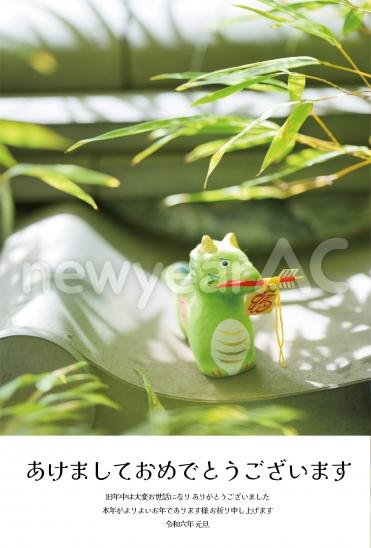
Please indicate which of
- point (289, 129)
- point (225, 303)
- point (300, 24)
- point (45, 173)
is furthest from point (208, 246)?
point (45, 173)

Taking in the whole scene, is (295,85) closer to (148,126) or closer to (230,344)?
(148,126)

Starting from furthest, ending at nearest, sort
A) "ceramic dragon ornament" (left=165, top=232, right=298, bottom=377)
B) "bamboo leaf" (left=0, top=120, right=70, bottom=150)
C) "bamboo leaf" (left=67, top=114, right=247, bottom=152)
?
1. "ceramic dragon ornament" (left=165, top=232, right=298, bottom=377)
2. "bamboo leaf" (left=67, top=114, right=247, bottom=152)
3. "bamboo leaf" (left=0, top=120, right=70, bottom=150)

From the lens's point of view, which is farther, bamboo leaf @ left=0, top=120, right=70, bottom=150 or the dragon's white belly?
the dragon's white belly

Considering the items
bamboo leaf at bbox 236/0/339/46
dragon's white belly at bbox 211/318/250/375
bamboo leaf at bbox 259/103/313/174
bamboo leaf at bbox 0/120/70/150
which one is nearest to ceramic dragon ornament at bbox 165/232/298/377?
dragon's white belly at bbox 211/318/250/375

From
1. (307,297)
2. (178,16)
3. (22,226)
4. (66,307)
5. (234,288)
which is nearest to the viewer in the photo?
(234,288)

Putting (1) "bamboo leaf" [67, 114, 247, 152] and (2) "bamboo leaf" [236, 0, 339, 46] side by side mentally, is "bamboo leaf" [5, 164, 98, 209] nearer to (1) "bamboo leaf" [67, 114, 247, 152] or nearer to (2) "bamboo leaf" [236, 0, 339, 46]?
(1) "bamboo leaf" [67, 114, 247, 152]

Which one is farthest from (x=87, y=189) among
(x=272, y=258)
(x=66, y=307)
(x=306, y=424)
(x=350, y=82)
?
(x=306, y=424)

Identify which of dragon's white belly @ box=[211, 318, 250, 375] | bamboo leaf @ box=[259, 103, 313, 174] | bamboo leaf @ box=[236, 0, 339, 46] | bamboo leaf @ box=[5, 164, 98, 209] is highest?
bamboo leaf @ box=[236, 0, 339, 46]

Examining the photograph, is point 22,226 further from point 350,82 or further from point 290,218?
point 350,82
